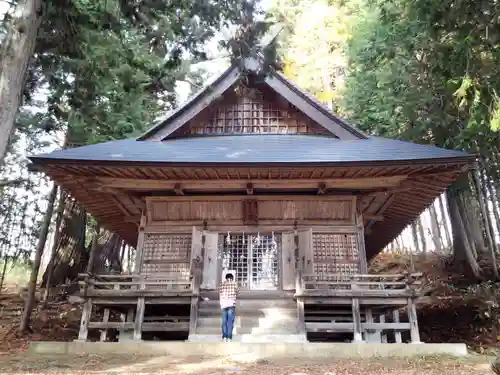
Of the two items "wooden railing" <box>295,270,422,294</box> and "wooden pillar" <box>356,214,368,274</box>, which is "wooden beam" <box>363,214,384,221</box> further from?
"wooden railing" <box>295,270,422,294</box>

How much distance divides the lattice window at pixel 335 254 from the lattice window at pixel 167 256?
10.3 ft

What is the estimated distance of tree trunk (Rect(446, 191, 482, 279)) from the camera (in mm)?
16750

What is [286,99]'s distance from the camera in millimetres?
12008

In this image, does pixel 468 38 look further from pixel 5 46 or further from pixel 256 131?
pixel 5 46

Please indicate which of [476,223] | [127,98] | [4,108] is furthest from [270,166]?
[476,223]

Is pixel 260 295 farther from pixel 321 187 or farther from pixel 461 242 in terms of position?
pixel 461 242

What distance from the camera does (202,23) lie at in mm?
8211

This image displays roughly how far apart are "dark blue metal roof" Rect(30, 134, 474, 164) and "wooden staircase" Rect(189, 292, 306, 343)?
3.22 metres

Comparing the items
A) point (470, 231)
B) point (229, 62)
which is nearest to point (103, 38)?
point (229, 62)

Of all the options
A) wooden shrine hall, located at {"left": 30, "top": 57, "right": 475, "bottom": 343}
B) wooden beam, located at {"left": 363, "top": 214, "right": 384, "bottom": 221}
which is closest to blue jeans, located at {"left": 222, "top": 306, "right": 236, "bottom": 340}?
wooden shrine hall, located at {"left": 30, "top": 57, "right": 475, "bottom": 343}

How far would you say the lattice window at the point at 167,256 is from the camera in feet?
34.9

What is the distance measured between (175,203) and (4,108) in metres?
5.43

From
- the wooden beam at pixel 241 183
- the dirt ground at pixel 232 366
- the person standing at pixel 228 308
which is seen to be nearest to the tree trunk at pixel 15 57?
the dirt ground at pixel 232 366

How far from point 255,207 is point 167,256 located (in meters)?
2.47
